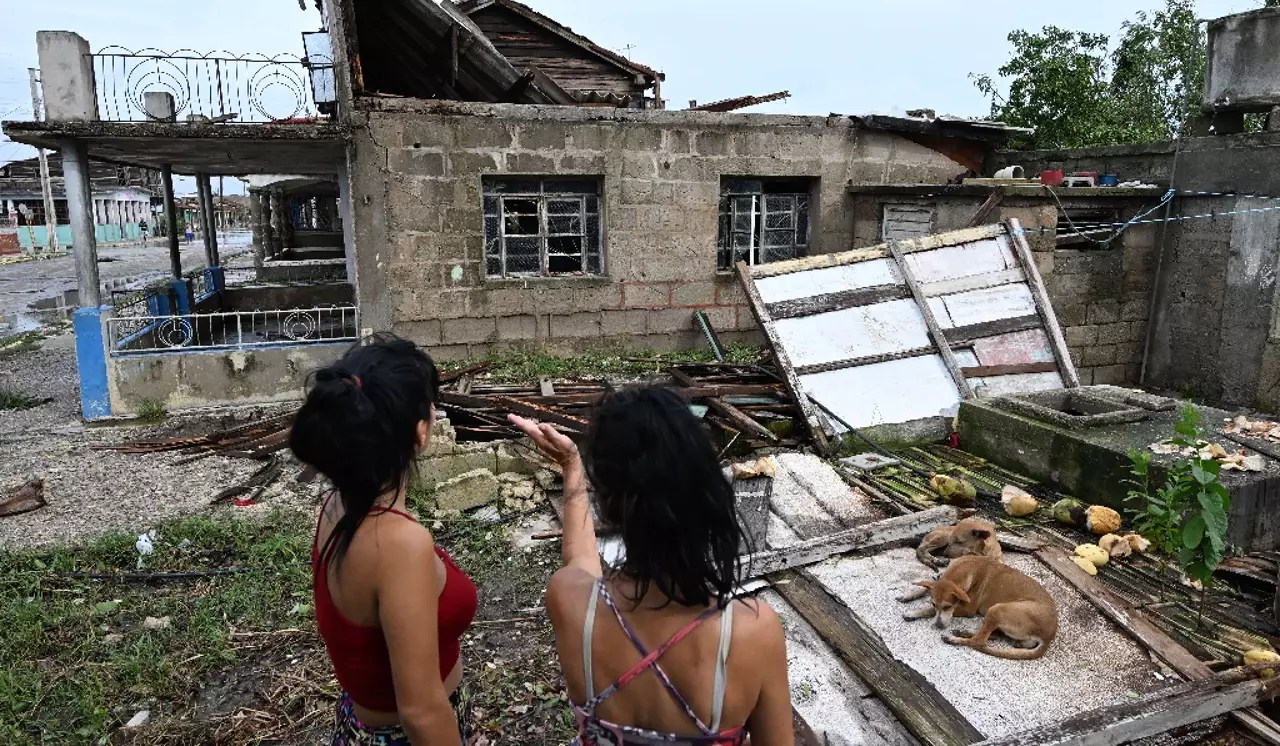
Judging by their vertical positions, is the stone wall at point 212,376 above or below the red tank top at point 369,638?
below

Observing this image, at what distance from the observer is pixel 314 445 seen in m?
1.79

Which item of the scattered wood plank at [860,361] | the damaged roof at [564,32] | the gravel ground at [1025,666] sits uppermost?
the damaged roof at [564,32]

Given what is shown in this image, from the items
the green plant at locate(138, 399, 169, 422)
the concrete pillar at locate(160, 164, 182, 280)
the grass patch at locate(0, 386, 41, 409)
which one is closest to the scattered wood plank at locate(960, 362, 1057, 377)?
the green plant at locate(138, 399, 169, 422)

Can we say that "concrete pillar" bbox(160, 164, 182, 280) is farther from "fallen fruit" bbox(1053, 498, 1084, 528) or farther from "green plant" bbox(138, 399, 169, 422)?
"fallen fruit" bbox(1053, 498, 1084, 528)

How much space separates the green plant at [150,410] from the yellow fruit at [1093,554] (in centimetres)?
869

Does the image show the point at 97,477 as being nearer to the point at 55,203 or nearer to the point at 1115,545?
the point at 1115,545

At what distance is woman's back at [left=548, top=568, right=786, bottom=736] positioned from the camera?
161cm

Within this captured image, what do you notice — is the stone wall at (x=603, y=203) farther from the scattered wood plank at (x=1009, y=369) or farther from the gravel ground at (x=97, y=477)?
the scattered wood plank at (x=1009, y=369)

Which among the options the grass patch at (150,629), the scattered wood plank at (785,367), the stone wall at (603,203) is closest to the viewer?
the grass patch at (150,629)

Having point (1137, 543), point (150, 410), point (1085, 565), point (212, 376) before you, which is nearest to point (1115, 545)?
point (1137, 543)

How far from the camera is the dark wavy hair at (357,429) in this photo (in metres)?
1.77

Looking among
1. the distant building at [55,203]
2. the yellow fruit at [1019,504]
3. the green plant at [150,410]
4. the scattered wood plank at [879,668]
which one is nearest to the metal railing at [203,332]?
the green plant at [150,410]

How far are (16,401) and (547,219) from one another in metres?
6.68

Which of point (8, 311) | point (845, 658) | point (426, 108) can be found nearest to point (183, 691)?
point (845, 658)
